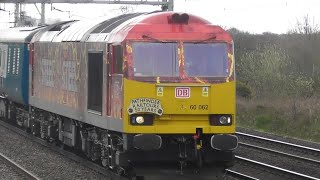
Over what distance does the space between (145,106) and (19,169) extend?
458cm

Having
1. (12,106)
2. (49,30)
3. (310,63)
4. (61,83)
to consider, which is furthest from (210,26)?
(310,63)

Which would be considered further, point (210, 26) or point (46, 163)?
point (46, 163)

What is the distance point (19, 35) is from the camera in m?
20.3

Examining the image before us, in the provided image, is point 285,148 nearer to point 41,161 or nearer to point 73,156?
point 73,156

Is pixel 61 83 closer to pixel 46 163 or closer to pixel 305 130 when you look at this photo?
pixel 46 163

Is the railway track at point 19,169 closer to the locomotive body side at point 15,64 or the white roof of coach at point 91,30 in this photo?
the white roof of coach at point 91,30

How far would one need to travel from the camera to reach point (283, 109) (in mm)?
25938

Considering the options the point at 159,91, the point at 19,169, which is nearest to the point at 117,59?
the point at 159,91

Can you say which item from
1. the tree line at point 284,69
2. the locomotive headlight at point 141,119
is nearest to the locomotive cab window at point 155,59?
the locomotive headlight at point 141,119

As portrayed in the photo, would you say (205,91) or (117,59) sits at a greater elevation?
(117,59)

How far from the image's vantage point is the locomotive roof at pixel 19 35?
62.1 ft

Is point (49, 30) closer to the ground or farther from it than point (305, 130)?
farther from it

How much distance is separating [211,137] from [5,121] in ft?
52.0

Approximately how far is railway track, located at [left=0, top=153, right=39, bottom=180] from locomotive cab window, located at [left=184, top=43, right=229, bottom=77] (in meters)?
3.95
